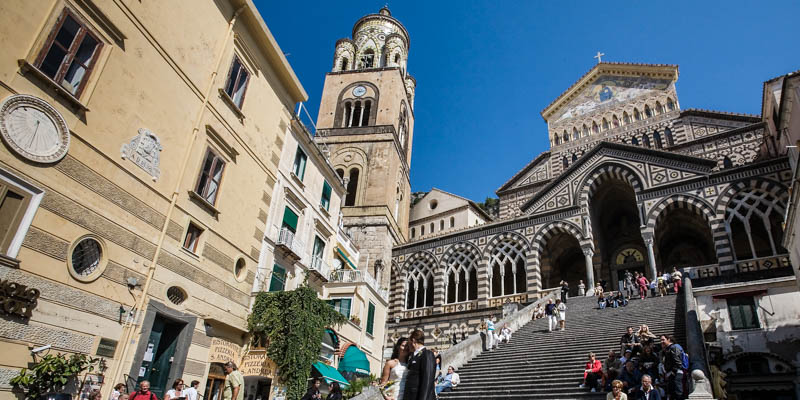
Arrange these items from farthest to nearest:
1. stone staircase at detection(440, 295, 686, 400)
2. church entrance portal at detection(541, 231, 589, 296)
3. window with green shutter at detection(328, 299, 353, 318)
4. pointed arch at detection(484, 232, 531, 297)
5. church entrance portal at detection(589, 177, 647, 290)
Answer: pointed arch at detection(484, 232, 531, 297) < church entrance portal at detection(541, 231, 589, 296) < church entrance portal at detection(589, 177, 647, 290) < window with green shutter at detection(328, 299, 353, 318) < stone staircase at detection(440, 295, 686, 400)

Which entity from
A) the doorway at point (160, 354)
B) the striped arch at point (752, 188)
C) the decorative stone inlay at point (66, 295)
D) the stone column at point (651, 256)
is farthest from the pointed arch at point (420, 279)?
the decorative stone inlay at point (66, 295)

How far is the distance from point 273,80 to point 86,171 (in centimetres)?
785

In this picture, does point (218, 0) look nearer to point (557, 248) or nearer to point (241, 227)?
point (241, 227)

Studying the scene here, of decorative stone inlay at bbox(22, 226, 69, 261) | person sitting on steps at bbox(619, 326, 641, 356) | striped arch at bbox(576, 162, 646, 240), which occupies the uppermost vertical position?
striped arch at bbox(576, 162, 646, 240)

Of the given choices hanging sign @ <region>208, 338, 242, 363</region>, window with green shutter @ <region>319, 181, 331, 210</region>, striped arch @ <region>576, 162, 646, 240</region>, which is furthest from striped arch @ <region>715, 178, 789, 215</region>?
hanging sign @ <region>208, 338, 242, 363</region>

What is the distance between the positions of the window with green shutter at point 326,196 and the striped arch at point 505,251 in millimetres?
11483

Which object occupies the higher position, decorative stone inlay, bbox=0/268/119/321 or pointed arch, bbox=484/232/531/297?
pointed arch, bbox=484/232/531/297

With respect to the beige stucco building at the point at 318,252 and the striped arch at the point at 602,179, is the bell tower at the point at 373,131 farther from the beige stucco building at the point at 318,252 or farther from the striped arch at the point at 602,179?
the striped arch at the point at 602,179

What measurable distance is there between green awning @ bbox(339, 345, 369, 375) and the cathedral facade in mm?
9471

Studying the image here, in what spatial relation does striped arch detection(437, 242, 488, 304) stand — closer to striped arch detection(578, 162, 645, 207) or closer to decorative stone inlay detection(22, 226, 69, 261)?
striped arch detection(578, 162, 645, 207)

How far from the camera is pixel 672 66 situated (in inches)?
1294

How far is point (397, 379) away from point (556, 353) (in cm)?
891

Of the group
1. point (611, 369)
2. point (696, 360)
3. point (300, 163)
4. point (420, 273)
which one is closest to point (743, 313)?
point (696, 360)

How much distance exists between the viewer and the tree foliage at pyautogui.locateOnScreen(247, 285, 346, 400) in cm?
1324
